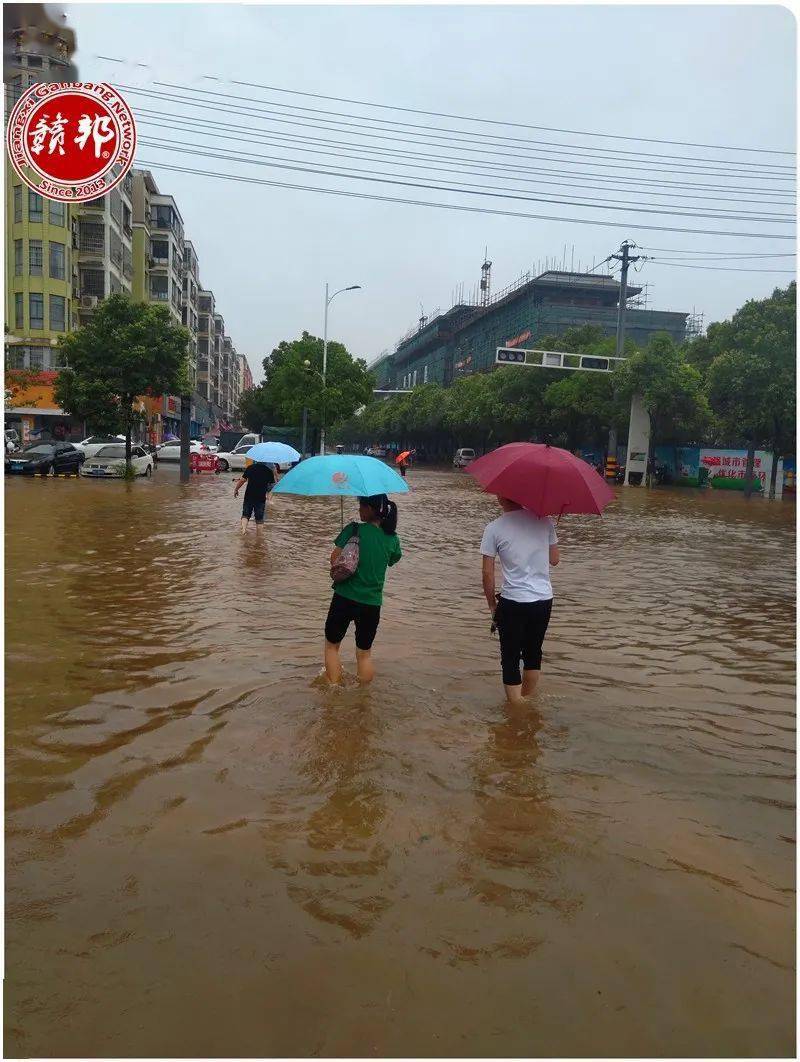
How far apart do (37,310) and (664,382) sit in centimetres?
3430

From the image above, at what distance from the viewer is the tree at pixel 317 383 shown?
59938 millimetres

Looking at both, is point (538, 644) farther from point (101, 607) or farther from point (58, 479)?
point (58, 479)

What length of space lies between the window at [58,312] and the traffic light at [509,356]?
2492 cm

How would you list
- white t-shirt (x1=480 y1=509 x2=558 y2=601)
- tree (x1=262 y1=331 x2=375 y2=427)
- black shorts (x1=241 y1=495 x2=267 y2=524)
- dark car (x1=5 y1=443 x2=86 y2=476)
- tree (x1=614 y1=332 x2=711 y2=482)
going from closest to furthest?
white t-shirt (x1=480 y1=509 x2=558 y2=601)
black shorts (x1=241 y1=495 x2=267 y2=524)
dark car (x1=5 y1=443 x2=86 y2=476)
tree (x1=614 y1=332 x2=711 y2=482)
tree (x1=262 y1=331 x2=375 y2=427)

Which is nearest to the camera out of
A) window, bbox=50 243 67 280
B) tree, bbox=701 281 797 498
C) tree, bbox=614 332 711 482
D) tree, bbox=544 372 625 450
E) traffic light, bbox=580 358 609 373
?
tree, bbox=701 281 797 498

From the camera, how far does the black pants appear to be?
5.43 metres

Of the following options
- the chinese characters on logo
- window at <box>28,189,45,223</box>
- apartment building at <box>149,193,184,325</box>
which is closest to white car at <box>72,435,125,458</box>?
window at <box>28,189,45,223</box>

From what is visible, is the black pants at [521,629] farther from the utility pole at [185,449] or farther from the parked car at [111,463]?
the parked car at [111,463]

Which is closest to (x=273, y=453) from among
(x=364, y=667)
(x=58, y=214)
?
(x=364, y=667)

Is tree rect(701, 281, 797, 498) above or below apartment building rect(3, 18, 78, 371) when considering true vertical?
below

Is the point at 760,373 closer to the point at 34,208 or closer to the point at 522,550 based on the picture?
the point at 522,550

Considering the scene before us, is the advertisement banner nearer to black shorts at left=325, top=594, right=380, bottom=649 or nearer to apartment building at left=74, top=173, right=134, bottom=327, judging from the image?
apartment building at left=74, top=173, right=134, bottom=327

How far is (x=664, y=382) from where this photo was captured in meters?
41.3

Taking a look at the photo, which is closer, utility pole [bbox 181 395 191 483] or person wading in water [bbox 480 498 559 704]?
person wading in water [bbox 480 498 559 704]
